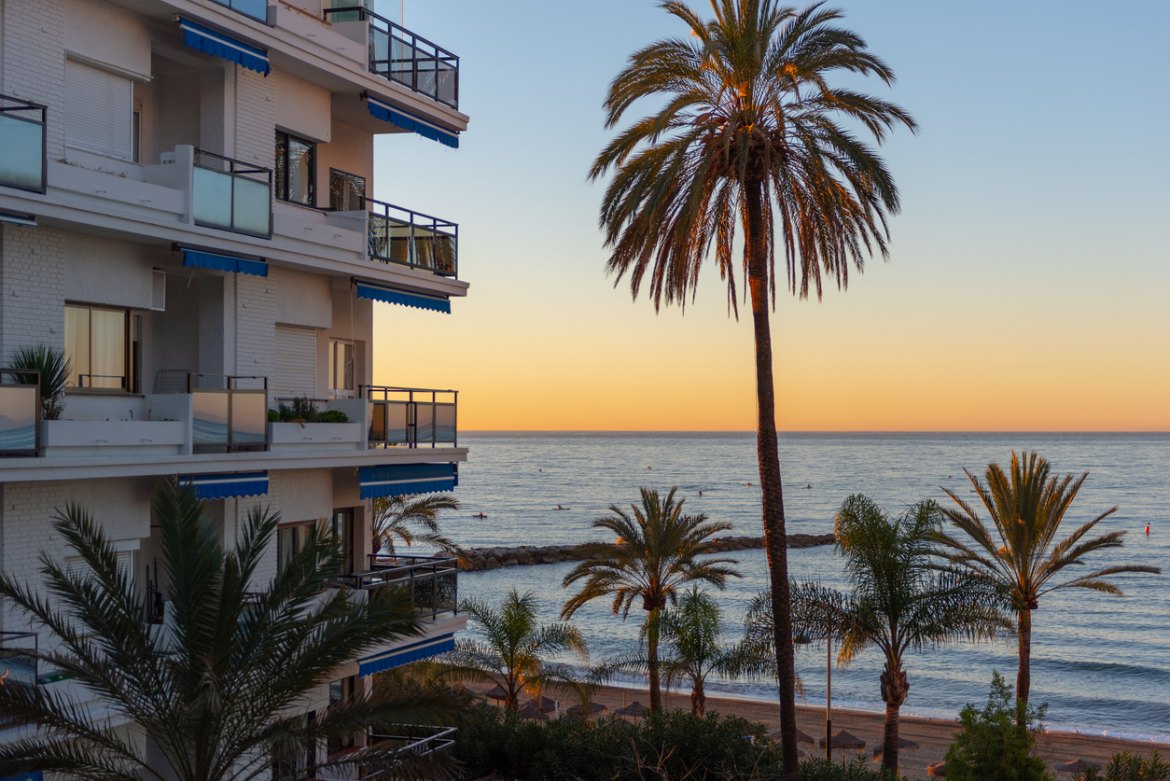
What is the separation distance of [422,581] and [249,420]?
5.45 m

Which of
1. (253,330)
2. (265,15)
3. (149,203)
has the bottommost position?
(253,330)

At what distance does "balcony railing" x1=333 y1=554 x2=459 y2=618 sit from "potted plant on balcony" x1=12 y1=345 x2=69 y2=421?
6.95 metres

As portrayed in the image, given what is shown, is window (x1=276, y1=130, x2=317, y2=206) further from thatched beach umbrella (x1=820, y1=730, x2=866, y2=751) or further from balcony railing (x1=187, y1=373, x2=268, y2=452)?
thatched beach umbrella (x1=820, y1=730, x2=866, y2=751)

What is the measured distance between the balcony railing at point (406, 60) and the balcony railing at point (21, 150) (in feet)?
28.1

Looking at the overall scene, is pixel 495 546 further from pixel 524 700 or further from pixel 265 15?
pixel 265 15

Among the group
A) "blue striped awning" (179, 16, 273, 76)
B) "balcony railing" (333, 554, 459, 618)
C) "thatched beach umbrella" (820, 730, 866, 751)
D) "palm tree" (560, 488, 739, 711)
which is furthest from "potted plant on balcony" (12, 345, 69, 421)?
"thatched beach umbrella" (820, 730, 866, 751)

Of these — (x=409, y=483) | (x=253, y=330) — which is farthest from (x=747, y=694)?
(x=253, y=330)

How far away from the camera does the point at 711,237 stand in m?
23.3

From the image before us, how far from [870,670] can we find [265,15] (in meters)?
46.3

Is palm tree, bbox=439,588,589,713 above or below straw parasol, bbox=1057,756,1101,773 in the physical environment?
above

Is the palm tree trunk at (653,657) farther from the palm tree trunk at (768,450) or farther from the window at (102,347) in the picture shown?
the window at (102,347)

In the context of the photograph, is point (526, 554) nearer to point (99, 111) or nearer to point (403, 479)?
point (403, 479)

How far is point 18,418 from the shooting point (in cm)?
1498

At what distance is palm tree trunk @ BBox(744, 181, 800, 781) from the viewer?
2195 cm
